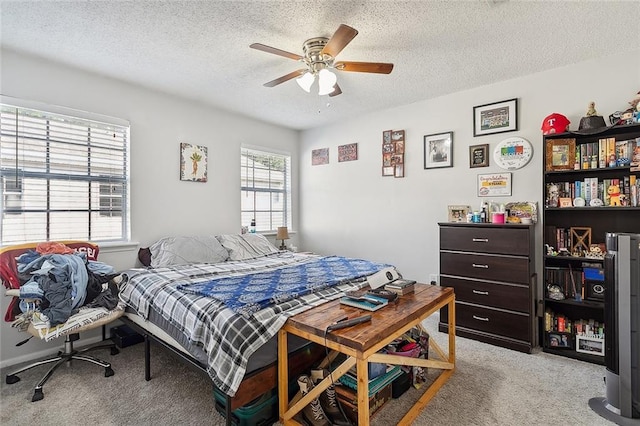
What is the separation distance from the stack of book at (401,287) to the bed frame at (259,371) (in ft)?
2.11

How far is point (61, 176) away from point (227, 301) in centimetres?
228

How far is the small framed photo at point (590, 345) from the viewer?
2543 mm

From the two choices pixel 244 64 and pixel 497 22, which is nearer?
pixel 497 22

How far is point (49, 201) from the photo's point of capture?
2.82 metres

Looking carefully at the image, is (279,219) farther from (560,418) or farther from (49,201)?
(560,418)

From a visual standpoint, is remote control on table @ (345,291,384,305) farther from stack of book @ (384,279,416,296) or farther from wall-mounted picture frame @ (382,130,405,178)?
wall-mounted picture frame @ (382,130,405,178)

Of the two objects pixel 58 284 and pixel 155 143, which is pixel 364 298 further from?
pixel 155 143

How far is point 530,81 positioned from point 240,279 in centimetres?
335

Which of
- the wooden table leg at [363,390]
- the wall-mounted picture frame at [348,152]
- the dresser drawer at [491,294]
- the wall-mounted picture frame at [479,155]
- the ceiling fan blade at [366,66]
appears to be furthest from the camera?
the wall-mounted picture frame at [348,152]

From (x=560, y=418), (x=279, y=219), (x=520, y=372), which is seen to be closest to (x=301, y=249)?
(x=279, y=219)

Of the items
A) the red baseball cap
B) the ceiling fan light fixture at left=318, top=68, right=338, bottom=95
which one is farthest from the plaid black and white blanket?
the red baseball cap

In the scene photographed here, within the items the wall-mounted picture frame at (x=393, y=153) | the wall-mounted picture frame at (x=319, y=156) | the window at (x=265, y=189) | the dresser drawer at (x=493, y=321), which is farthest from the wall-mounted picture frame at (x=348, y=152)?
the dresser drawer at (x=493, y=321)

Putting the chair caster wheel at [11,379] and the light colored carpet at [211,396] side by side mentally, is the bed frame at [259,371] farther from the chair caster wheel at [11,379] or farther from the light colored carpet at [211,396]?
the chair caster wheel at [11,379]

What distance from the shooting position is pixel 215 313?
5.85 feet
